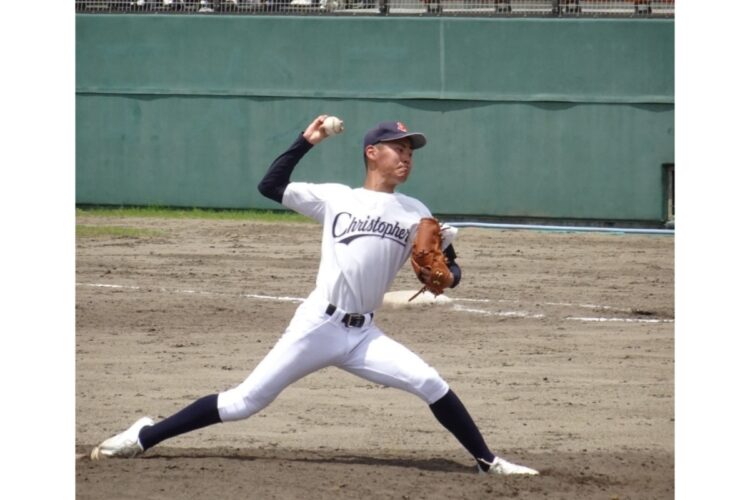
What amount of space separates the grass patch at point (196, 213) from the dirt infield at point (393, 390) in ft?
9.36

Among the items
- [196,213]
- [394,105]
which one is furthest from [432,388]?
[196,213]

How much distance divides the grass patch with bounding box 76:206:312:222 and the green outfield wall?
0.46ft

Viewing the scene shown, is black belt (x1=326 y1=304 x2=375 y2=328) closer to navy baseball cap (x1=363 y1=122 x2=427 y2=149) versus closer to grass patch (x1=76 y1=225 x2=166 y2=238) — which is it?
navy baseball cap (x1=363 y1=122 x2=427 y2=149)

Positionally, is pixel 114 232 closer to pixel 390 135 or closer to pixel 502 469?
pixel 390 135

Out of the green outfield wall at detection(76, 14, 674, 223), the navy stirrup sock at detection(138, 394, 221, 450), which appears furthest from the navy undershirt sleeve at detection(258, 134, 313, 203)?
the green outfield wall at detection(76, 14, 674, 223)

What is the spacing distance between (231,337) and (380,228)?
447 centimetres

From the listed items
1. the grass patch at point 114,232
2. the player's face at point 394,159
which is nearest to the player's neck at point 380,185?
the player's face at point 394,159

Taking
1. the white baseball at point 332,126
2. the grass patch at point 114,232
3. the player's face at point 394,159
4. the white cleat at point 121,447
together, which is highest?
the white baseball at point 332,126

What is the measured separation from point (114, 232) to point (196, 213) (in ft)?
7.91

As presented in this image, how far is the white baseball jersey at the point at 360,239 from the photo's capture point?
6254 millimetres

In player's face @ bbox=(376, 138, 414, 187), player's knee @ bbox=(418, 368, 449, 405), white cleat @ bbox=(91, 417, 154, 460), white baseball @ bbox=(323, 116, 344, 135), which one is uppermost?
white baseball @ bbox=(323, 116, 344, 135)

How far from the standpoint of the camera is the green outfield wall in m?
18.1

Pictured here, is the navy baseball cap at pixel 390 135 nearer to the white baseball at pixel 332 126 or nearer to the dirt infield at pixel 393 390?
the white baseball at pixel 332 126

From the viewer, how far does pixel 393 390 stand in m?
8.91
